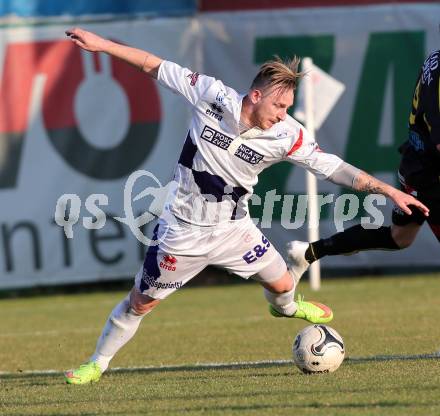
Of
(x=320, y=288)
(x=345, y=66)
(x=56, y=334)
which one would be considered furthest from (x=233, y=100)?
(x=345, y=66)

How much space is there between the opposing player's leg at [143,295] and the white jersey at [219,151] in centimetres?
31

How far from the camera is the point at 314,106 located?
14.7m

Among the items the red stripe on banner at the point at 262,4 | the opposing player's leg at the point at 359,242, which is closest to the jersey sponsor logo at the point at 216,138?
the opposing player's leg at the point at 359,242

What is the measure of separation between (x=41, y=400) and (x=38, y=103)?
9.59m

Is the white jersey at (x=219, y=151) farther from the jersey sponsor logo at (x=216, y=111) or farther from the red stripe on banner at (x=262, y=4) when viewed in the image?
the red stripe on banner at (x=262, y=4)

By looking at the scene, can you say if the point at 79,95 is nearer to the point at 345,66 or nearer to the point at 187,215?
the point at 345,66

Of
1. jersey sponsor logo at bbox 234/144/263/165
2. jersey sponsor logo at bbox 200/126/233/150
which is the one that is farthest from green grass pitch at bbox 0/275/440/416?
jersey sponsor logo at bbox 200/126/233/150

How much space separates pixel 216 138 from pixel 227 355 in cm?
263

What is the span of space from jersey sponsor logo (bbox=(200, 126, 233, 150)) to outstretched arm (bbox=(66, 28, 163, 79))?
20.9 inches

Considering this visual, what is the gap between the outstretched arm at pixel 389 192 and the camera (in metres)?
6.93

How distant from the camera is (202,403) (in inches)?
251

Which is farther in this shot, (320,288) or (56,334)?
(320,288)

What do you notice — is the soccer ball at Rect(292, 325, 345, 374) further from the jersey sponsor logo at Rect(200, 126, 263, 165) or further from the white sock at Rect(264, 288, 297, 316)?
the jersey sponsor logo at Rect(200, 126, 263, 165)

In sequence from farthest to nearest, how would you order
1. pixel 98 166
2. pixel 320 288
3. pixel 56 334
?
pixel 98 166 < pixel 320 288 < pixel 56 334
